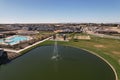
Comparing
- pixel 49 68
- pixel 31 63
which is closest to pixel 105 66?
pixel 49 68

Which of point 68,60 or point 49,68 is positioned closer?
point 49,68

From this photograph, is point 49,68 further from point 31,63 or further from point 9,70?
point 9,70

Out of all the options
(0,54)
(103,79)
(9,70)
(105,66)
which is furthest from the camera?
(0,54)

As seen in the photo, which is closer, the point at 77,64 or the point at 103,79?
the point at 103,79

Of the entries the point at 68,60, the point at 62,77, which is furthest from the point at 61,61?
the point at 62,77

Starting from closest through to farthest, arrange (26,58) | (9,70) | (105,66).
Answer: (9,70)
(105,66)
(26,58)

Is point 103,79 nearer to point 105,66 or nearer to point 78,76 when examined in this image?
point 78,76

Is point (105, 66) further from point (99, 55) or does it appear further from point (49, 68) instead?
point (49, 68)

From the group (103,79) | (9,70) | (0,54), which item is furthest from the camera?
(0,54)
